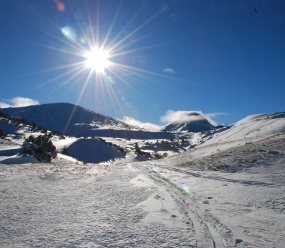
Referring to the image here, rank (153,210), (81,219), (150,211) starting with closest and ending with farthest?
(81,219) < (150,211) < (153,210)

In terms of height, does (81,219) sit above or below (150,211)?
below

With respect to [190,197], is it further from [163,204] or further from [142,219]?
[142,219]

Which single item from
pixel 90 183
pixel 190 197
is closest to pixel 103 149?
pixel 90 183

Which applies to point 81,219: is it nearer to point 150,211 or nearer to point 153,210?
point 150,211

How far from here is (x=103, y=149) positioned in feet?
253

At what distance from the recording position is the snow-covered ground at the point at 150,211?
24.3ft

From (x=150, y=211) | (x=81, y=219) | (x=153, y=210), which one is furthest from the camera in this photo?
(x=153, y=210)

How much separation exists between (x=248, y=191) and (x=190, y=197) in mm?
2669

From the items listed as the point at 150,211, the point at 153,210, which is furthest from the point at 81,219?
the point at 153,210

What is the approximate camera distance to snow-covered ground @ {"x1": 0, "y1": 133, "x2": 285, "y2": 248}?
24.3ft

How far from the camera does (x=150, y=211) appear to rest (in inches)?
389

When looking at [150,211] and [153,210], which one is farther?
[153,210]

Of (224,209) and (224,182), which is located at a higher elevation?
(224,182)

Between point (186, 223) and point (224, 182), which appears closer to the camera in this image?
point (186, 223)
